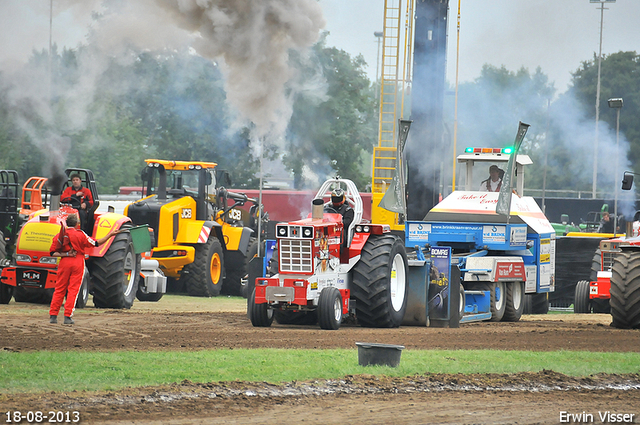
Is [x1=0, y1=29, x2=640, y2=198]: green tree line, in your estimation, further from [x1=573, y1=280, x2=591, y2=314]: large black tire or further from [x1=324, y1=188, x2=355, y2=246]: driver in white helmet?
[x1=324, y1=188, x2=355, y2=246]: driver in white helmet

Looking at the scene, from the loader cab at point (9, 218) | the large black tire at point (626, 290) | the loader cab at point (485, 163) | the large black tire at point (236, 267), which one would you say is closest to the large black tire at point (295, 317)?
the large black tire at point (626, 290)

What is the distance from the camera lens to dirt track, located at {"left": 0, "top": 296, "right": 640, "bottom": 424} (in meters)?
6.95

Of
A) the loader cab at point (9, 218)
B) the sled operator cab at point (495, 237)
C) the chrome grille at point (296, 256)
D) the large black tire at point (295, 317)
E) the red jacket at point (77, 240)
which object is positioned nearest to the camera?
the red jacket at point (77, 240)

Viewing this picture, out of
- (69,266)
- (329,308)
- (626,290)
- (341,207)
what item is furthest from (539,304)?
(69,266)

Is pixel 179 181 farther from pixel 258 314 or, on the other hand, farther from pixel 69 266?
pixel 69 266

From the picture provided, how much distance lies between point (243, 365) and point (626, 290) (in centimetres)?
721

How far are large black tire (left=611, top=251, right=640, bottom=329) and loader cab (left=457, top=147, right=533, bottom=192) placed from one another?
3.92 meters

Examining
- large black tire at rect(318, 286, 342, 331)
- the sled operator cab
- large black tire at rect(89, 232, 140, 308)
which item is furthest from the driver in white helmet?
large black tire at rect(89, 232, 140, 308)

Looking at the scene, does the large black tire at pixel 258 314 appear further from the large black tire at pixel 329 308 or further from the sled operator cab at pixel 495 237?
the sled operator cab at pixel 495 237

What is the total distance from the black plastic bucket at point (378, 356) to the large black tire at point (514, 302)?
25.7ft

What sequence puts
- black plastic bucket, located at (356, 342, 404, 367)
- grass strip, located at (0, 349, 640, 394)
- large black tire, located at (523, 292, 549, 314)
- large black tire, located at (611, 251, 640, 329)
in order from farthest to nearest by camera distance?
1. large black tire, located at (523, 292, 549, 314)
2. large black tire, located at (611, 251, 640, 329)
3. black plastic bucket, located at (356, 342, 404, 367)
4. grass strip, located at (0, 349, 640, 394)

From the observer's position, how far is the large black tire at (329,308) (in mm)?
12422

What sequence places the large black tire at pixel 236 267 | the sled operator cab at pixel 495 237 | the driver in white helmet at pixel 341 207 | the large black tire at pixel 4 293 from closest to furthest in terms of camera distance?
the driver in white helmet at pixel 341 207 → the large black tire at pixel 4 293 → the sled operator cab at pixel 495 237 → the large black tire at pixel 236 267

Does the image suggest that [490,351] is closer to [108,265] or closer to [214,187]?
[108,265]
